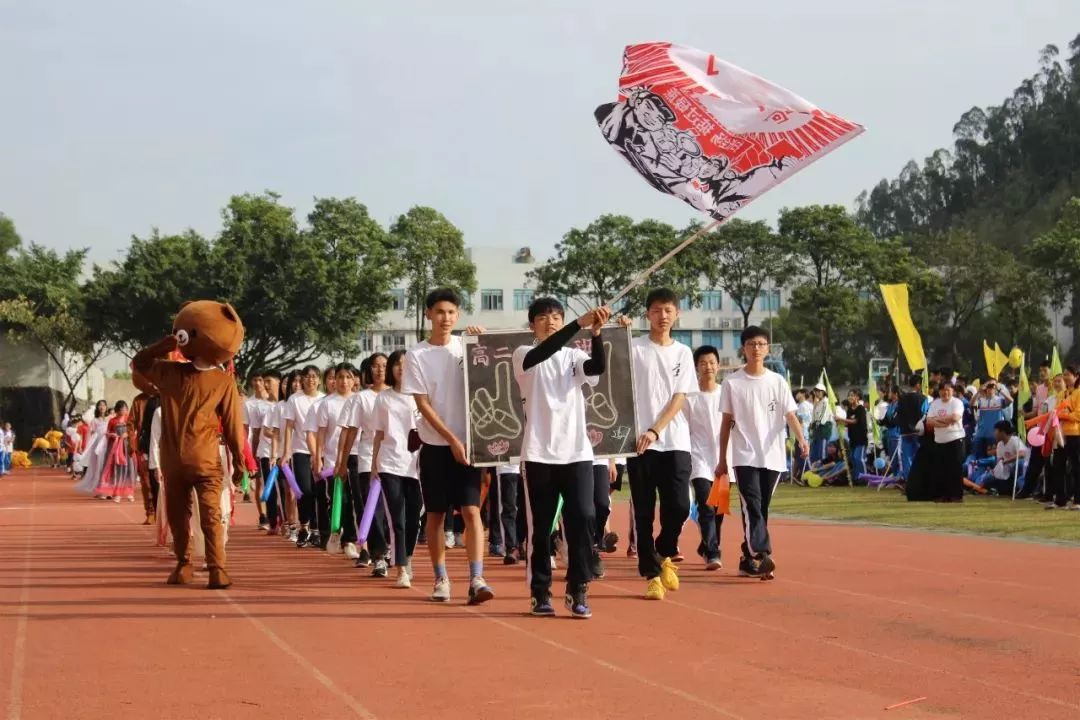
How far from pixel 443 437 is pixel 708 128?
3.07m

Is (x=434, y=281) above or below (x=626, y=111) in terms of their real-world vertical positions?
above

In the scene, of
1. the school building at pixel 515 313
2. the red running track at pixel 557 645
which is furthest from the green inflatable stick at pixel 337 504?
the school building at pixel 515 313

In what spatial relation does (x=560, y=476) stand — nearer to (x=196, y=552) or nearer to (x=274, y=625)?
(x=274, y=625)

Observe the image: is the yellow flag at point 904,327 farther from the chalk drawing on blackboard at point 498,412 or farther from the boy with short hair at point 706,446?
the chalk drawing on blackboard at point 498,412

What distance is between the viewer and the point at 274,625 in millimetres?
8352

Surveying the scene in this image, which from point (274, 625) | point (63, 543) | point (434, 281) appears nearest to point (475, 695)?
point (274, 625)

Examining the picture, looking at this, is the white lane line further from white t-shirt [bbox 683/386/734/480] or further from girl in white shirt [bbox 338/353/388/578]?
white t-shirt [bbox 683/386/734/480]

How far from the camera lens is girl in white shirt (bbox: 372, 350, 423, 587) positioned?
414 inches

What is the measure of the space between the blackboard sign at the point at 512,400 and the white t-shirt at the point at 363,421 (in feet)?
6.57

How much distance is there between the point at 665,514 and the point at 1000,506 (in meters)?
10.6

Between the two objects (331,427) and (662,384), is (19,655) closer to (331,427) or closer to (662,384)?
(662,384)

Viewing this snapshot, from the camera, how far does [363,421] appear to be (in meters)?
11.6

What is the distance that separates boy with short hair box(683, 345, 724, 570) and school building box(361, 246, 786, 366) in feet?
224

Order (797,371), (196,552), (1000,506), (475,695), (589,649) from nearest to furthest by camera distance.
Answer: (475,695) → (589,649) → (196,552) → (1000,506) → (797,371)
